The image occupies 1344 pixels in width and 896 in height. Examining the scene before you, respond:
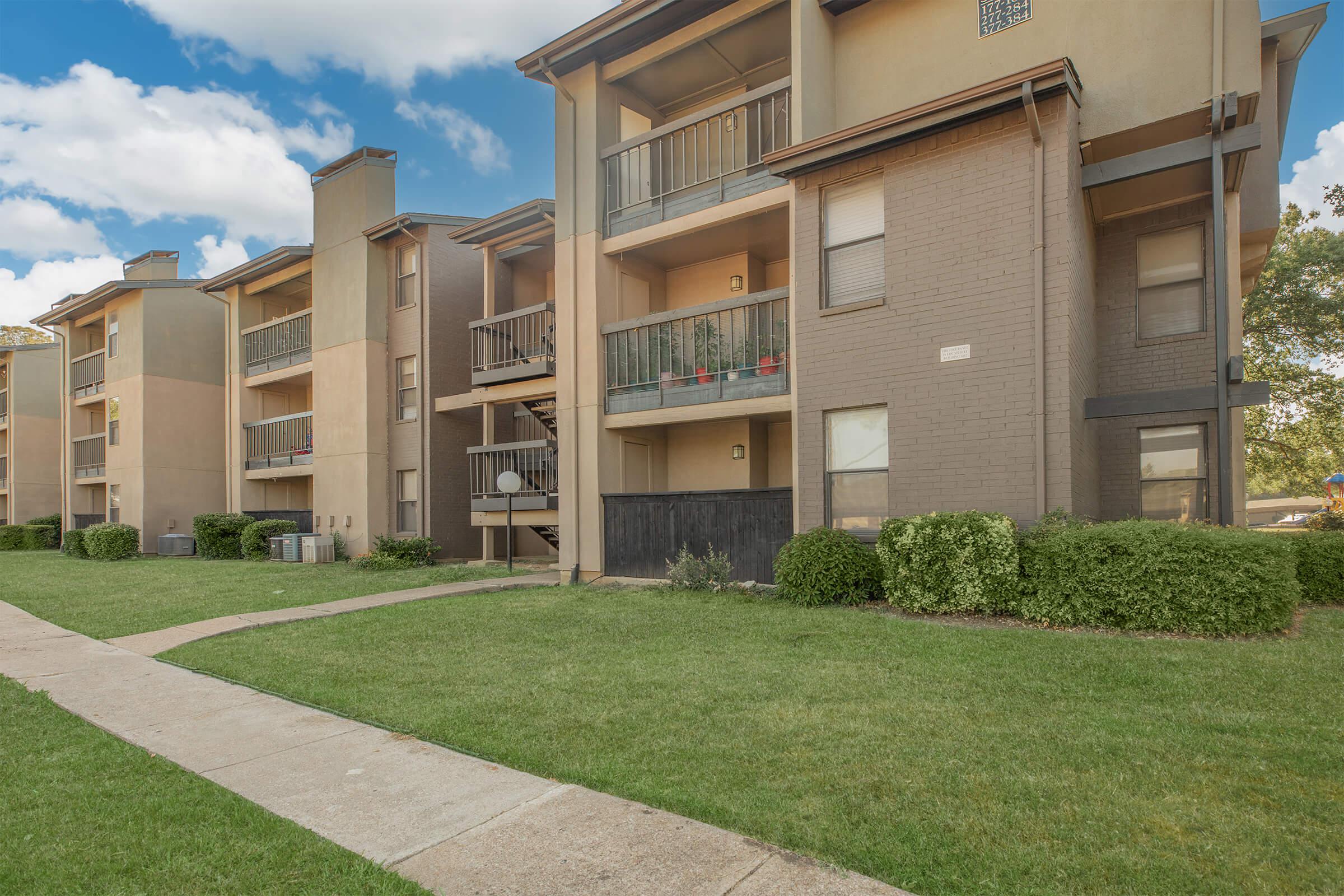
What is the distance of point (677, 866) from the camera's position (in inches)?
127

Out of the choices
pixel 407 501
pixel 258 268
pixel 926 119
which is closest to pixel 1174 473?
pixel 926 119

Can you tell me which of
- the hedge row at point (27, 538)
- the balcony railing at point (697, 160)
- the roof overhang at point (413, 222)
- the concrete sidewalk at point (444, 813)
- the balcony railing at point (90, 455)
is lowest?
the hedge row at point (27, 538)

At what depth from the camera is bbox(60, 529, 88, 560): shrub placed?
2344 cm

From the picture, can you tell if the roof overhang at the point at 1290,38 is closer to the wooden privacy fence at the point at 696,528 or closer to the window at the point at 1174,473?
the window at the point at 1174,473

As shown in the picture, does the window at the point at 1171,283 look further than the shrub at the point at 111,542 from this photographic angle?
No

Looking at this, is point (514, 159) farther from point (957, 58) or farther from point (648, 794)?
point (648, 794)

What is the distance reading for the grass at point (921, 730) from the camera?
3.29 metres

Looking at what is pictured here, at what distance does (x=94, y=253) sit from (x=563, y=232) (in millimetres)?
58938

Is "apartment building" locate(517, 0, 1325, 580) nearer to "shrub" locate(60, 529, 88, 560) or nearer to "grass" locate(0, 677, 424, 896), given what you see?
"grass" locate(0, 677, 424, 896)

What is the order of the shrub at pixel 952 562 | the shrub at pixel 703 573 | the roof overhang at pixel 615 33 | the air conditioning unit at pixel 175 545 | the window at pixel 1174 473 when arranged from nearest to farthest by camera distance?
the shrub at pixel 952 562, the window at pixel 1174 473, the shrub at pixel 703 573, the roof overhang at pixel 615 33, the air conditioning unit at pixel 175 545

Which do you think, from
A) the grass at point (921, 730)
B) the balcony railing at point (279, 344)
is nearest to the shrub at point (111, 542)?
the balcony railing at point (279, 344)

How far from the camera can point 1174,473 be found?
35.8 ft

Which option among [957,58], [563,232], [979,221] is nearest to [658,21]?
[563,232]

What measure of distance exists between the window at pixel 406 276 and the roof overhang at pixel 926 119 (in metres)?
11.4
